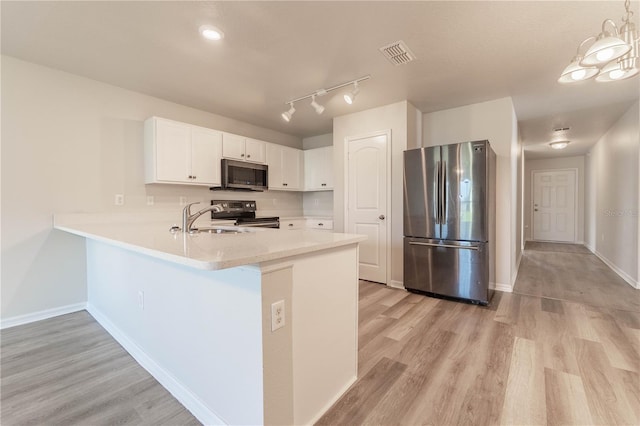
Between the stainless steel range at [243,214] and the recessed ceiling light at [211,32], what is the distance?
7.34ft

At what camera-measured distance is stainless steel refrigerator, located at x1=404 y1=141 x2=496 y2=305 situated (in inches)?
117

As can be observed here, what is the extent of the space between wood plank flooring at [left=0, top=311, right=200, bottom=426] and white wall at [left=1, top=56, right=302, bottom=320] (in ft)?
1.81

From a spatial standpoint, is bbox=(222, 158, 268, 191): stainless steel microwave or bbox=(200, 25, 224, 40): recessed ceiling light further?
bbox=(222, 158, 268, 191): stainless steel microwave

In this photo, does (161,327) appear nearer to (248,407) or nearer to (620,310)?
(248,407)

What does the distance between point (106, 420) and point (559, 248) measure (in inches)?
340

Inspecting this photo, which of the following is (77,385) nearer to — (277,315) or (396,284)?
(277,315)

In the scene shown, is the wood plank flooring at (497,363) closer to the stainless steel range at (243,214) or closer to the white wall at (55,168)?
the stainless steel range at (243,214)

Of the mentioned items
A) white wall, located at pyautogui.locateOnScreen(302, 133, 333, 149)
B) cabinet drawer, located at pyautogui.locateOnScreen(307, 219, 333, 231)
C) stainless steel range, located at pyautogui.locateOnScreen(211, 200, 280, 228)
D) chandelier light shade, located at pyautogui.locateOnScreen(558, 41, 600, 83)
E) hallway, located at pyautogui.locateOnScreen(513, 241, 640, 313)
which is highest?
white wall, located at pyautogui.locateOnScreen(302, 133, 333, 149)

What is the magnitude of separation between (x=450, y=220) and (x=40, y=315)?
427 centimetres

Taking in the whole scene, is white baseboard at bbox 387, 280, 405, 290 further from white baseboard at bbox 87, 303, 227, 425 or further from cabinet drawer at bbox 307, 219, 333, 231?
white baseboard at bbox 87, 303, 227, 425

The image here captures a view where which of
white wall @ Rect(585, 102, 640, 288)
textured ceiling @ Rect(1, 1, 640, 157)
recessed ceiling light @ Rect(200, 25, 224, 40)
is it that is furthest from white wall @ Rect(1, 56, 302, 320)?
white wall @ Rect(585, 102, 640, 288)

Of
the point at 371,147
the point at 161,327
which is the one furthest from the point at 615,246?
the point at 161,327

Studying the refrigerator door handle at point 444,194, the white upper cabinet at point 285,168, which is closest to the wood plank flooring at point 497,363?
the refrigerator door handle at point 444,194

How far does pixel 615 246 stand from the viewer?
4469mm
